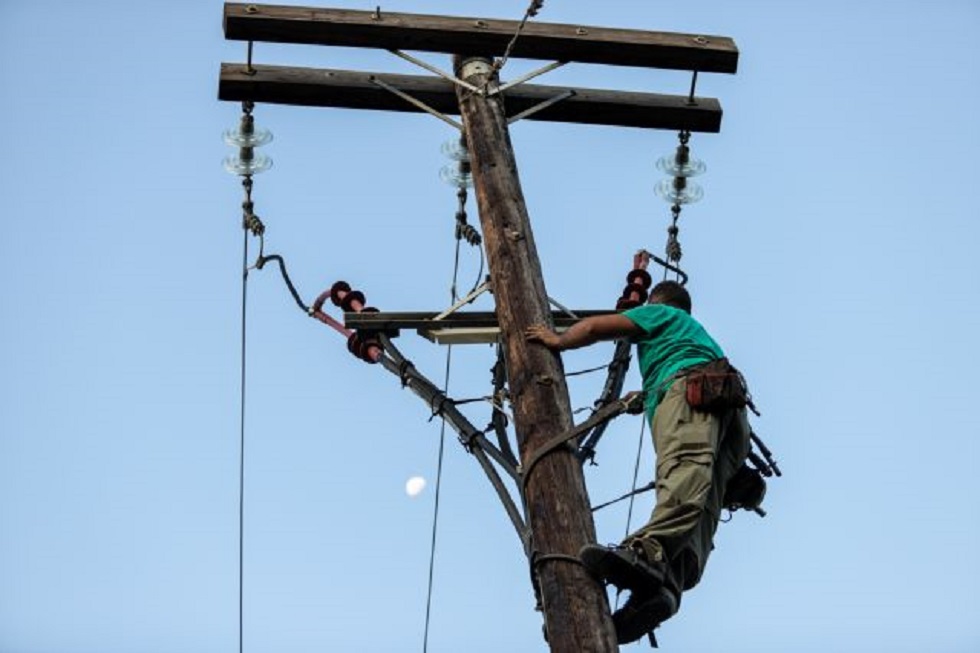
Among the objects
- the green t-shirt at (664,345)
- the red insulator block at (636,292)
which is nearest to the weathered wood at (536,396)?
the green t-shirt at (664,345)

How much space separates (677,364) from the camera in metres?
7.71

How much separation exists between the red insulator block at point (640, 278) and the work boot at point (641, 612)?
2.60 meters

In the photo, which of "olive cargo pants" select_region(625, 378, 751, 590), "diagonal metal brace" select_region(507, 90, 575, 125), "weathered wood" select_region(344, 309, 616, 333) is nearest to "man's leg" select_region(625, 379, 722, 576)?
"olive cargo pants" select_region(625, 378, 751, 590)

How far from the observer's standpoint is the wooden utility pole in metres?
7.57

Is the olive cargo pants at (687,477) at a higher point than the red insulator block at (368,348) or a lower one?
lower

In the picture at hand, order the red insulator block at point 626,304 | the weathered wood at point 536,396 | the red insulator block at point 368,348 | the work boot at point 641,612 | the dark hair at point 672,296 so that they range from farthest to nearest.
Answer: the red insulator block at point 626,304
the red insulator block at point 368,348
the dark hair at point 672,296
the work boot at point 641,612
the weathered wood at point 536,396

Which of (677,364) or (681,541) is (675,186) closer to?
(677,364)

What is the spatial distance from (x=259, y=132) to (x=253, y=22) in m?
1.05

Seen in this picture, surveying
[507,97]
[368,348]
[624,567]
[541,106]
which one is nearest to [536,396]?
[624,567]

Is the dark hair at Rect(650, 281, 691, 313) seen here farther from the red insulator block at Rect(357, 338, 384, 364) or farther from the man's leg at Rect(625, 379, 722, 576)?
the red insulator block at Rect(357, 338, 384, 364)

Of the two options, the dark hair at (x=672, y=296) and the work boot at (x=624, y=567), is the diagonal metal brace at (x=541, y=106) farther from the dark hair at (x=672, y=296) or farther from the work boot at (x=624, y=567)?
the work boot at (x=624, y=567)

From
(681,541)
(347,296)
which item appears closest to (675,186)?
(347,296)

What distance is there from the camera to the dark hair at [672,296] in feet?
26.8

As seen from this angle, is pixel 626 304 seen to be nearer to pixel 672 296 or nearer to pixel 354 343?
pixel 672 296
